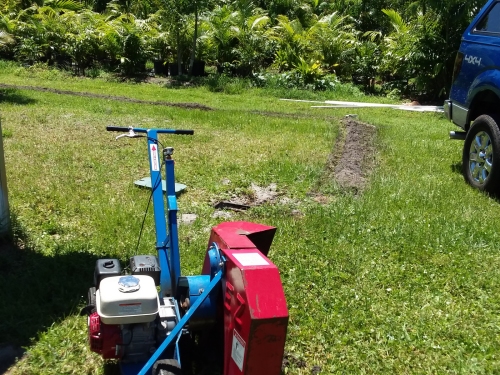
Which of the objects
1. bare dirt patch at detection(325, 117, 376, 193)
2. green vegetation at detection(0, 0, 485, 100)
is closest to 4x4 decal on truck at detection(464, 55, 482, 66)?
bare dirt patch at detection(325, 117, 376, 193)

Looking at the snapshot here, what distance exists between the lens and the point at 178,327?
105 inches

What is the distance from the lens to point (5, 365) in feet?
10.3

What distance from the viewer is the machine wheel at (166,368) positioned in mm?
2629

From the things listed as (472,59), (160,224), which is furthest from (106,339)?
(472,59)

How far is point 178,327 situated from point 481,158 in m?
4.71

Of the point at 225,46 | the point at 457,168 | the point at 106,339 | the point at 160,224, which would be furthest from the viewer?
the point at 225,46

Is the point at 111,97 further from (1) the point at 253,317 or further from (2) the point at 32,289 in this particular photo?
(1) the point at 253,317

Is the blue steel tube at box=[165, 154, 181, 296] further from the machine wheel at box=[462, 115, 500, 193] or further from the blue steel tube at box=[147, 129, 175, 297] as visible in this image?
the machine wheel at box=[462, 115, 500, 193]

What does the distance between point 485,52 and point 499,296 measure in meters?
3.44

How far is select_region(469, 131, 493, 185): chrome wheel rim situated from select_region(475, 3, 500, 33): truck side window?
46.7 inches

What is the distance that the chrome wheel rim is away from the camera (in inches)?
246

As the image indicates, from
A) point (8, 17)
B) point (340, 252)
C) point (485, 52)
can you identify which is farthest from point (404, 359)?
point (8, 17)

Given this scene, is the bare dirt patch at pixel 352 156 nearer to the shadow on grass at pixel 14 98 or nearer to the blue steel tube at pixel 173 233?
the blue steel tube at pixel 173 233

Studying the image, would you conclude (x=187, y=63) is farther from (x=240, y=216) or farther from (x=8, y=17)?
(x=240, y=216)
